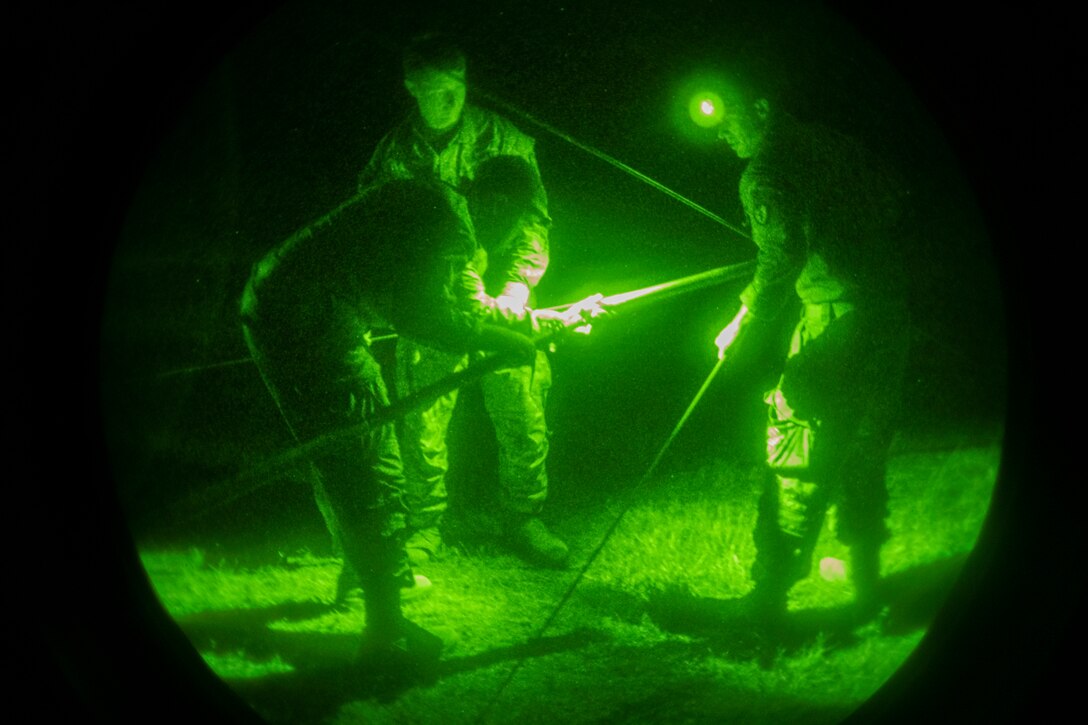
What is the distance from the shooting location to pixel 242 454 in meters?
1.18

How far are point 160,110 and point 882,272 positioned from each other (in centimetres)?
137

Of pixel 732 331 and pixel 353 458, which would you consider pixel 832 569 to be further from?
pixel 353 458

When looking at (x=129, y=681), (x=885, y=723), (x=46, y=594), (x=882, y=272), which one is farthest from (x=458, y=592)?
(x=882, y=272)

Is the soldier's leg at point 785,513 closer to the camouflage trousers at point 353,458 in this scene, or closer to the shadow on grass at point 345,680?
the shadow on grass at point 345,680

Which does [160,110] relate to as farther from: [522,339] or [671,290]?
[671,290]

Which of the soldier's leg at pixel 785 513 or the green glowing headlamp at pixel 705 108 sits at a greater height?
the green glowing headlamp at pixel 705 108

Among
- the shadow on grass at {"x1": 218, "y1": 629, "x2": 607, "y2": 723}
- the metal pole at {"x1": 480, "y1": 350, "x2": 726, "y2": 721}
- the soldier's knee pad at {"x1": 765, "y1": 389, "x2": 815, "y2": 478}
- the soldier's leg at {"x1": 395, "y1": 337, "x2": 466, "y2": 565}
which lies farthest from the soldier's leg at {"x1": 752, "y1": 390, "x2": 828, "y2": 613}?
the soldier's leg at {"x1": 395, "y1": 337, "x2": 466, "y2": 565}

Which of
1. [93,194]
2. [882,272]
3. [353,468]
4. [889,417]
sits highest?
[93,194]

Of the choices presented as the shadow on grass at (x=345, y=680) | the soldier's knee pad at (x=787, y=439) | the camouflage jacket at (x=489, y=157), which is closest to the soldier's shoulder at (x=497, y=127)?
the camouflage jacket at (x=489, y=157)

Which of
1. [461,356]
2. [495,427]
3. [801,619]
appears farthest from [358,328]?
[801,619]

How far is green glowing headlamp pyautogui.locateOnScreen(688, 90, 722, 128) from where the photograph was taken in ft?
3.74

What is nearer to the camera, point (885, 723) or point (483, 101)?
point (483, 101)

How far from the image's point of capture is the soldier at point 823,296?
45.2 inches

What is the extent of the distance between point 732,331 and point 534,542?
54cm
